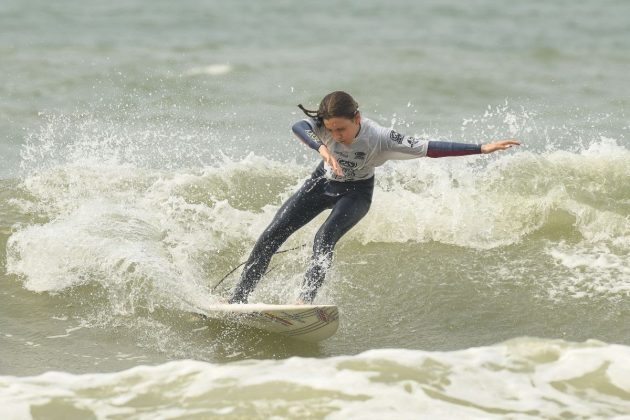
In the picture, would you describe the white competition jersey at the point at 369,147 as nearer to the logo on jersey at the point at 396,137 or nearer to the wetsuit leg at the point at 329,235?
the logo on jersey at the point at 396,137

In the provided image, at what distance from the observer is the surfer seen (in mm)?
6801

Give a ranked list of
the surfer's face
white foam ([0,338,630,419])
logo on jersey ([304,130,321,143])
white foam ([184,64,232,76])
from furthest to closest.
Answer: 1. white foam ([184,64,232,76])
2. logo on jersey ([304,130,321,143])
3. the surfer's face
4. white foam ([0,338,630,419])

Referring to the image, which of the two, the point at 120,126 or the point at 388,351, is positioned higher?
the point at 120,126

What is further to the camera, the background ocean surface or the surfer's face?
the surfer's face

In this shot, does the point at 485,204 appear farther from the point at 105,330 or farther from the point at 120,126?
the point at 120,126

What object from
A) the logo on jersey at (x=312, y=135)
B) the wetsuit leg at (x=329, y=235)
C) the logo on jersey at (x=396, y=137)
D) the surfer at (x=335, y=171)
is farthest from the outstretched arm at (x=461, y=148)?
the logo on jersey at (x=312, y=135)

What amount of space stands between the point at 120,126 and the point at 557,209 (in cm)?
688

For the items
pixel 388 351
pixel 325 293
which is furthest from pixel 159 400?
pixel 325 293

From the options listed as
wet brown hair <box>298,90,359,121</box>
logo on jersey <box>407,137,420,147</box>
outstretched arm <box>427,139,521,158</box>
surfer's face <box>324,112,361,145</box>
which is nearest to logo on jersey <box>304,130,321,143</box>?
surfer's face <box>324,112,361,145</box>

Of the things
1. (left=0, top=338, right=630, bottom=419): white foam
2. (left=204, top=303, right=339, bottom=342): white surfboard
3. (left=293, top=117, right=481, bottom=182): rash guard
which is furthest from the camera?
(left=293, top=117, right=481, bottom=182): rash guard

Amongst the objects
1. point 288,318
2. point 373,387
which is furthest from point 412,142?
point 373,387

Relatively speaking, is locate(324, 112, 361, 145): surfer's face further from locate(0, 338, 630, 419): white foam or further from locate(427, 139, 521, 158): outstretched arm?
locate(0, 338, 630, 419): white foam

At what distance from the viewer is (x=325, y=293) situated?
795 cm

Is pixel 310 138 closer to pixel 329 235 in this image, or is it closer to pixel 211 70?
pixel 329 235
